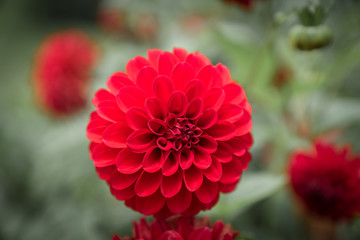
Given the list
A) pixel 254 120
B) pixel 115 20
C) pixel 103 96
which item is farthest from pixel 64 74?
pixel 103 96

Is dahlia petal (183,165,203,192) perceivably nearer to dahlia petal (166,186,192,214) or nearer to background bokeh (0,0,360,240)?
dahlia petal (166,186,192,214)

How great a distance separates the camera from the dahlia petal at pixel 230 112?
13.7 inches

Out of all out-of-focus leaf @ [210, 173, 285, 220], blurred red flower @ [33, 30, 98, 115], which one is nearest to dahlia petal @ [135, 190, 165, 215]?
out-of-focus leaf @ [210, 173, 285, 220]

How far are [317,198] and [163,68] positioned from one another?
0.33m

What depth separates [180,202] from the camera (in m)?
0.34

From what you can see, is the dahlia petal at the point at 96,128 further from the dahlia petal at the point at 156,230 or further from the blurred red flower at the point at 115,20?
the blurred red flower at the point at 115,20

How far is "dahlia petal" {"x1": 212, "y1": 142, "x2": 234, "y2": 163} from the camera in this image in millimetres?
344

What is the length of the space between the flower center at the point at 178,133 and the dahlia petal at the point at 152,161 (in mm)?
12

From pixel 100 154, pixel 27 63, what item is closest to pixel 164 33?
pixel 100 154

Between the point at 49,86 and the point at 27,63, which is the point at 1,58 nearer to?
the point at 27,63

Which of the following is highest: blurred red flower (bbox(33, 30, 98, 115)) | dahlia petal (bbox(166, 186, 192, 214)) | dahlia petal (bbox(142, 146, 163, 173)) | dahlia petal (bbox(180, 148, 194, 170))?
dahlia petal (bbox(180, 148, 194, 170))

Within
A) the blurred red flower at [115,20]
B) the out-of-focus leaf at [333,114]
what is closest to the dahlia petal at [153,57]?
the out-of-focus leaf at [333,114]

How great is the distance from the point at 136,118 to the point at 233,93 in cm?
11

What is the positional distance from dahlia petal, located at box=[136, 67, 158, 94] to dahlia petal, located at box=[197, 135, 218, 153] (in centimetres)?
8
